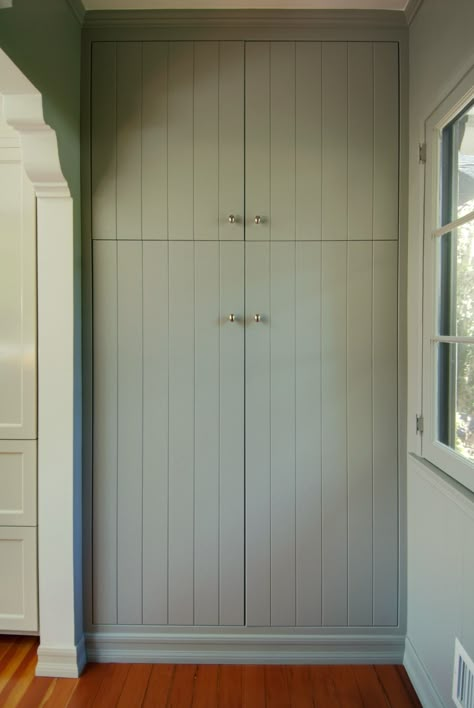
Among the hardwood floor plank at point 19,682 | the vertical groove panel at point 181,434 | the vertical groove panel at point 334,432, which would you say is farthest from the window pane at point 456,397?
the hardwood floor plank at point 19,682

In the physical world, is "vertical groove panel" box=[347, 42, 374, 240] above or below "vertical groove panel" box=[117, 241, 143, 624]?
above

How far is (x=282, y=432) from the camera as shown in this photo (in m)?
1.57

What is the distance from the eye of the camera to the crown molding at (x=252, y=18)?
151 cm

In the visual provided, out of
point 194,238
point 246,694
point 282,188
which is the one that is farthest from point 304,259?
point 246,694

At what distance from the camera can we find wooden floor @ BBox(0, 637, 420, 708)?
1404 mm

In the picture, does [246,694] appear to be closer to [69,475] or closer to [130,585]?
[130,585]

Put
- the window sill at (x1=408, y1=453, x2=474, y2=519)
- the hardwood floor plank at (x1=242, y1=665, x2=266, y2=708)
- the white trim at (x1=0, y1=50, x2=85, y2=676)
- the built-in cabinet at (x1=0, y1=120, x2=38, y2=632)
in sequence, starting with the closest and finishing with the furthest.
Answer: the window sill at (x1=408, y1=453, x2=474, y2=519) → the hardwood floor plank at (x1=242, y1=665, x2=266, y2=708) → the white trim at (x1=0, y1=50, x2=85, y2=676) → the built-in cabinet at (x1=0, y1=120, x2=38, y2=632)

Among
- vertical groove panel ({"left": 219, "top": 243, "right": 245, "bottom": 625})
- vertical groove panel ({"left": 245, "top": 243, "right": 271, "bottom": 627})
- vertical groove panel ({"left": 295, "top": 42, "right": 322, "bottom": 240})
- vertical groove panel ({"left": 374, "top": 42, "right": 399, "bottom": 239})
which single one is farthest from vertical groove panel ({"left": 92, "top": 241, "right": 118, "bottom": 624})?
vertical groove panel ({"left": 374, "top": 42, "right": 399, "bottom": 239})

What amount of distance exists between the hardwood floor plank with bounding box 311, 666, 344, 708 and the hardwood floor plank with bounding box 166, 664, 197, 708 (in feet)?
1.48

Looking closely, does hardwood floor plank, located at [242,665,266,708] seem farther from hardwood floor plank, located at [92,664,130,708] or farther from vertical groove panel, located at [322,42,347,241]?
vertical groove panel, located at [322,42,347,241]

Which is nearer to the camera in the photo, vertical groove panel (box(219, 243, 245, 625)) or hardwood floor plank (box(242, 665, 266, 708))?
hardwood floor plank (box(242, 665, 266, 708))

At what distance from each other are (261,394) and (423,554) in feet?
2.67

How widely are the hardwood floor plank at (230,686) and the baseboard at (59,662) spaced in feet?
1.80

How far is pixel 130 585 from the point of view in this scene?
1.58 metres
